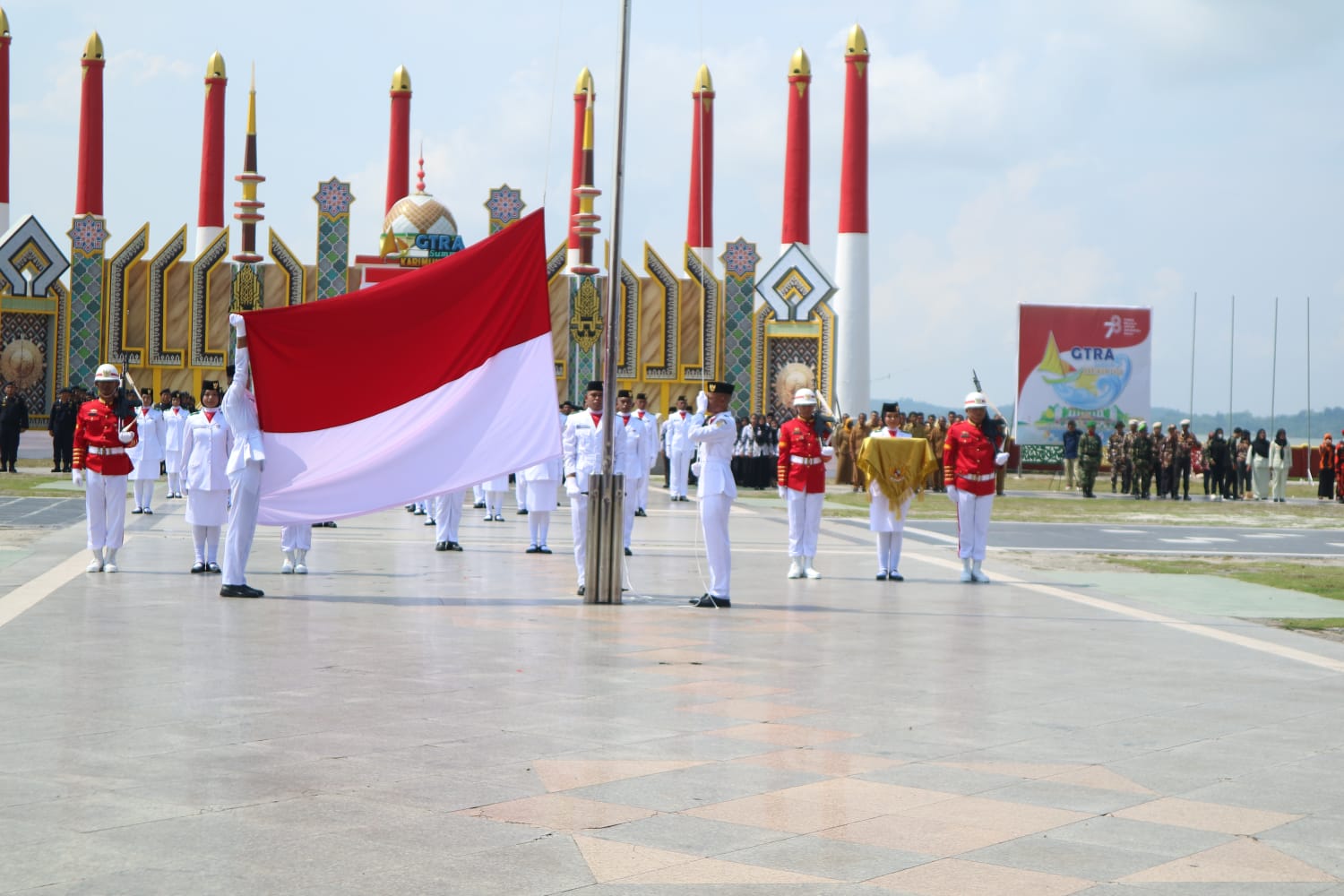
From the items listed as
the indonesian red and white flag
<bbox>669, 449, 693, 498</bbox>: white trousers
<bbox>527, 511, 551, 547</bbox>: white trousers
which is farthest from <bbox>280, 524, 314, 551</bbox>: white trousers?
<bbox>669, 449, 693, 498</bbox>: white trousers

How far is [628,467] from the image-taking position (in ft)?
64.0

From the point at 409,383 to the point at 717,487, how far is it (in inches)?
97.3

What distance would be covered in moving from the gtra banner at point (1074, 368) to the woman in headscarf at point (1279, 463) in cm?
438

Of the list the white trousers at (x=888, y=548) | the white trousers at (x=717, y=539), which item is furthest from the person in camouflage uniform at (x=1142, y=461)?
the white trousers at (x=717, y=539)

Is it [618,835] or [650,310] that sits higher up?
[650,310]

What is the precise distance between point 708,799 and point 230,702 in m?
2.71

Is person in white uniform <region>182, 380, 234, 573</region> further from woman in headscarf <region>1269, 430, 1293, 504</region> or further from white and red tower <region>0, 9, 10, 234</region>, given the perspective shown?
white and red tower <region>0, 9, 10, 234</region>

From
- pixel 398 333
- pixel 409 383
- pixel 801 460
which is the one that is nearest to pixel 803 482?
pixel 801 460

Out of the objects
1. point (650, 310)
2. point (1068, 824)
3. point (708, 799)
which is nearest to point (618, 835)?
point (708, 799)

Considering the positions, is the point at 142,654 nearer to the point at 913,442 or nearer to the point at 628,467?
the point at 913,442

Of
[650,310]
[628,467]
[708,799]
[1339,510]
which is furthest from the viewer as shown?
[650,310]

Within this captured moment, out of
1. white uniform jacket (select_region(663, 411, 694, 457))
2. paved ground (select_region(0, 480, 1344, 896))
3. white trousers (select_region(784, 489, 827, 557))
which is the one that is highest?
white uniform jacket (select_region(663, 411, 694, 457))

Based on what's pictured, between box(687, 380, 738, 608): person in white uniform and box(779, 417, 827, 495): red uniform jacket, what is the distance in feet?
6.19

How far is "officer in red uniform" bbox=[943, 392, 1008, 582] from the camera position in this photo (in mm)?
14352
